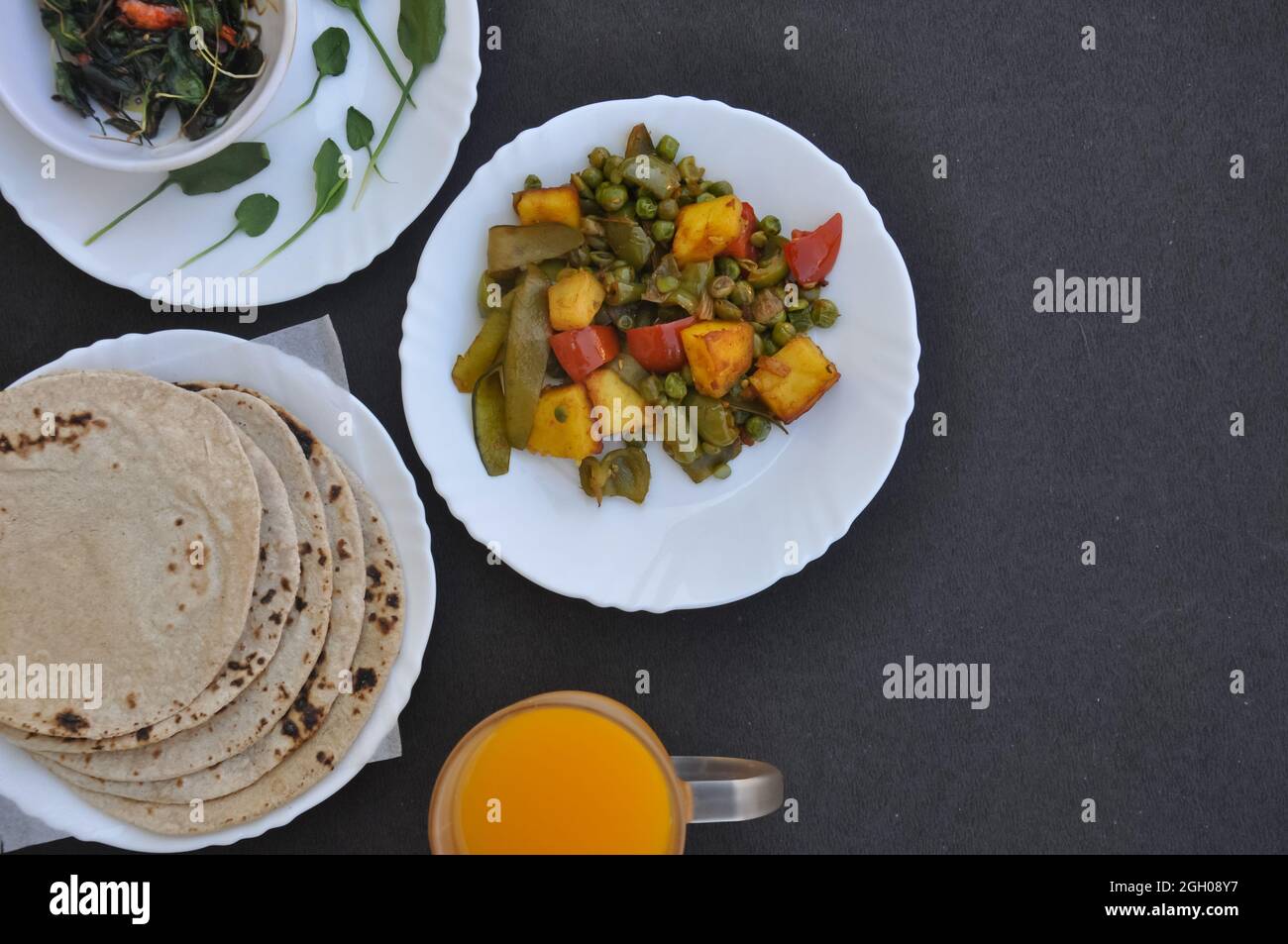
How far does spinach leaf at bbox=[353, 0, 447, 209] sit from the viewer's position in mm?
1764

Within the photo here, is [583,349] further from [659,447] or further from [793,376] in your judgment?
[793,376]

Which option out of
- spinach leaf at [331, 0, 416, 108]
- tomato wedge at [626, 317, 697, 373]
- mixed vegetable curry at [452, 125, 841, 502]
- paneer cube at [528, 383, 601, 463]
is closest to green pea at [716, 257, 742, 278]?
mixed vegetable curry at [452, 125, 841, 502]

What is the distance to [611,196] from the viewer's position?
5.86 ft

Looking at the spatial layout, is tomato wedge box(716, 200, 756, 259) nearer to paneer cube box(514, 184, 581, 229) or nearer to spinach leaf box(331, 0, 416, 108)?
paneer cube box(514, 184, 581, 229)

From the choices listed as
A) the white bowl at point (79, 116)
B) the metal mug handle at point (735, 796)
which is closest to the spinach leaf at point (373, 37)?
the white bowl at point (79, 116)

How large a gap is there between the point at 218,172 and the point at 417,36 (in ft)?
1.48

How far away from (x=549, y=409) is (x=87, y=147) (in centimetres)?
94

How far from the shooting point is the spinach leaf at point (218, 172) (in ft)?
5.88

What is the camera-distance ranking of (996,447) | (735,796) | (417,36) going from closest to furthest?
(735,796)
(417,36)
(996,447)

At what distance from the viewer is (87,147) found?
5.63 ft

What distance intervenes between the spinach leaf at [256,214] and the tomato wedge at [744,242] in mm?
853

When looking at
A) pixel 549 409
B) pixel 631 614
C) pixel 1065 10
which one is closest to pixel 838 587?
pixel 631 614

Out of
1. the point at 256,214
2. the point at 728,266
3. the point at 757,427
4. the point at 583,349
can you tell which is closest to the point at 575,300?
the point at 583,349
